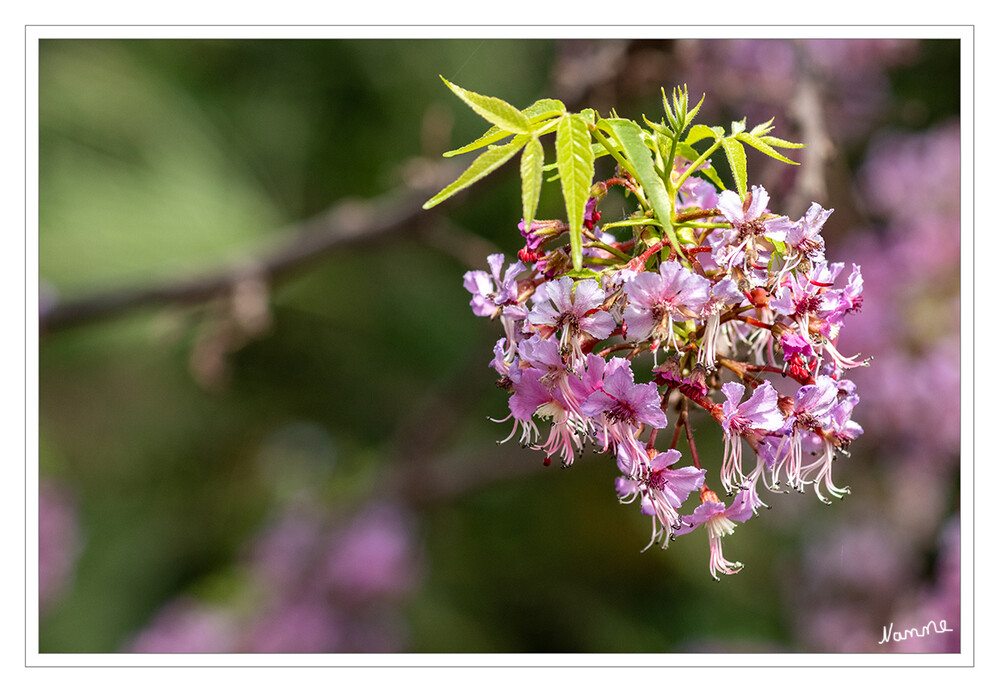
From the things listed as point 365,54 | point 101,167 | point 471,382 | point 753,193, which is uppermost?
point 365,54

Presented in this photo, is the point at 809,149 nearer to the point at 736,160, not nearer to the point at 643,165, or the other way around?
the point at 736,160

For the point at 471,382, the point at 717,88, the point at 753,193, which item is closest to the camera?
the point at 753,193

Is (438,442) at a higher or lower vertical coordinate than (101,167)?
lower

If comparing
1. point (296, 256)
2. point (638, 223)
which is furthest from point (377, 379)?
point (638, 223)

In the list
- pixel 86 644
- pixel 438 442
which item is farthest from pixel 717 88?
pixel 86 644

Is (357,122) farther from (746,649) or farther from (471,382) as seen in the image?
(746,649)
